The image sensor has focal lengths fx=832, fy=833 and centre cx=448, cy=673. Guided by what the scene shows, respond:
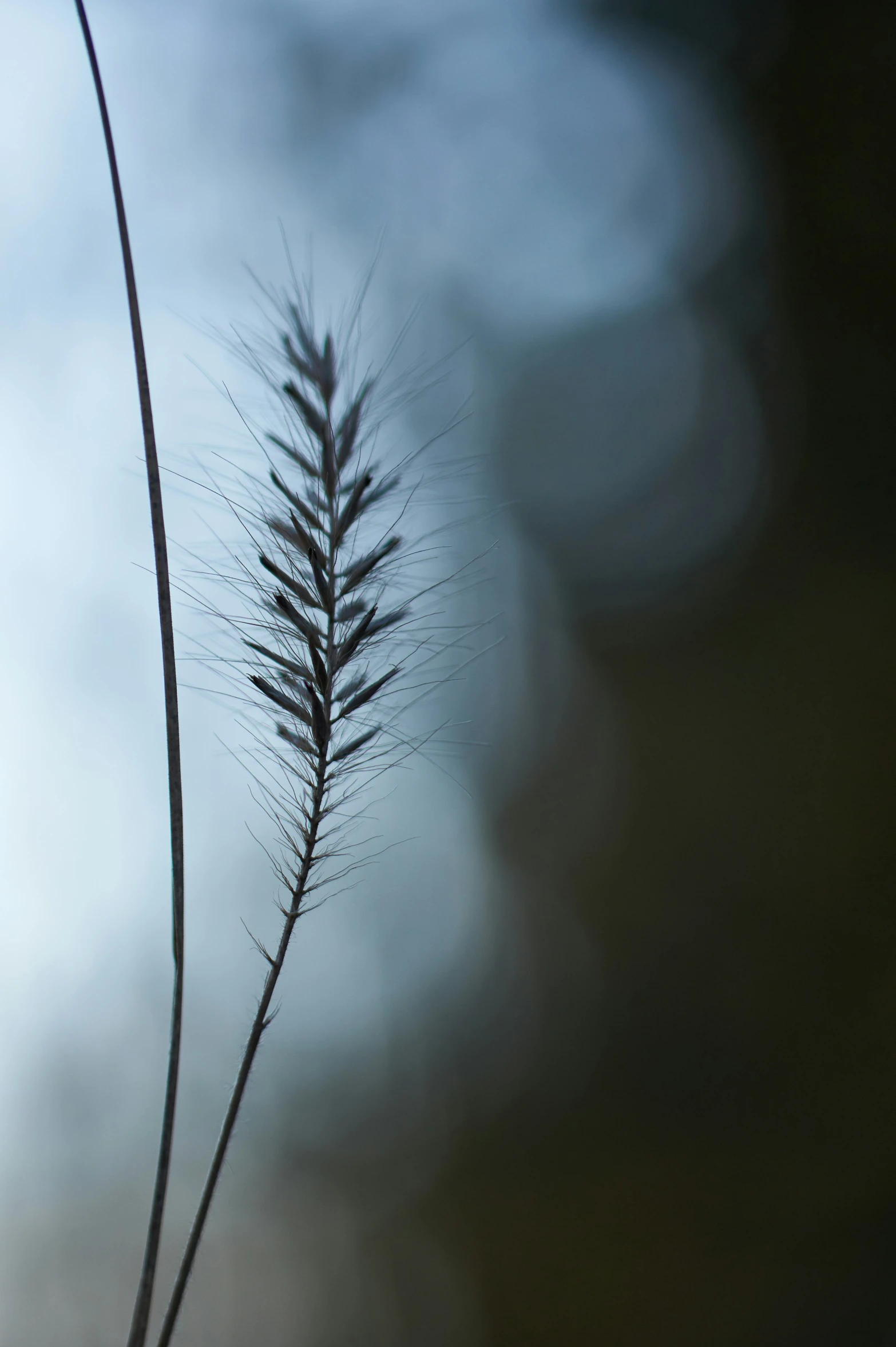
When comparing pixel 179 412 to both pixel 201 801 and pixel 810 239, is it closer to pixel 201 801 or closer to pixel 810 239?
pixel 201 801

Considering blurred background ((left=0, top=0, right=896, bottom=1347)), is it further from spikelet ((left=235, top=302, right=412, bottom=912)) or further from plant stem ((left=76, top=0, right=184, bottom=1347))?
plant stem ((left=76, top=0, right=184, bottom=1347))

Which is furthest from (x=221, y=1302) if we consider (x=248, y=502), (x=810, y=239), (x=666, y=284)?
(x=810, y=239)

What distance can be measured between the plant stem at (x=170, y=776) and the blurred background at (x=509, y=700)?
43cm

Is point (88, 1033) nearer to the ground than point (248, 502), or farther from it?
nearer to the ground

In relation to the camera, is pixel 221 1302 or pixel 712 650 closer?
pixel 221 1302

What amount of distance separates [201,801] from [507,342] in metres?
0.58

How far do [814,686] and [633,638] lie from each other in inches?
7.4

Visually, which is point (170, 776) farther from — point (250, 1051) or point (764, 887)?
point (764, 887)

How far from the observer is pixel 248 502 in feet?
2.44

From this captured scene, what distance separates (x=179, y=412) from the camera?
0.76 meters

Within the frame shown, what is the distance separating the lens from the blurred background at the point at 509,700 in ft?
2.41

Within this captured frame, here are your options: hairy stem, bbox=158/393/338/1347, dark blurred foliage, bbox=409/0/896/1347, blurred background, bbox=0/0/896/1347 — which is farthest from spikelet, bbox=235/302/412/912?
→ dark blurred foliage, bbox=409/0/896/1347

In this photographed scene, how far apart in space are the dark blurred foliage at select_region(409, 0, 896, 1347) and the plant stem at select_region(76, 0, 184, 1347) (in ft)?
1.86

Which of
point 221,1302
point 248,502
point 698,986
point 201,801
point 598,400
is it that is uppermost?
point 598,400
